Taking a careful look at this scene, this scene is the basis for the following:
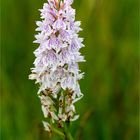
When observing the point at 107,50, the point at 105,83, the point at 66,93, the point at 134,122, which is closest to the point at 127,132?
the point at 134,122

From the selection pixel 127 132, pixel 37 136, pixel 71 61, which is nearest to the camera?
pixel 71 61

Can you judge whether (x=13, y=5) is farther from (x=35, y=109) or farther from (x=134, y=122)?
(x=134, y=122)

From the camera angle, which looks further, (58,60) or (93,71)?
(93,71)

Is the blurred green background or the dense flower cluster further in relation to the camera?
the blurred green background

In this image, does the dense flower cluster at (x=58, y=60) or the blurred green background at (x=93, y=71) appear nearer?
the dense flower cluster at (x=58, y=60)
